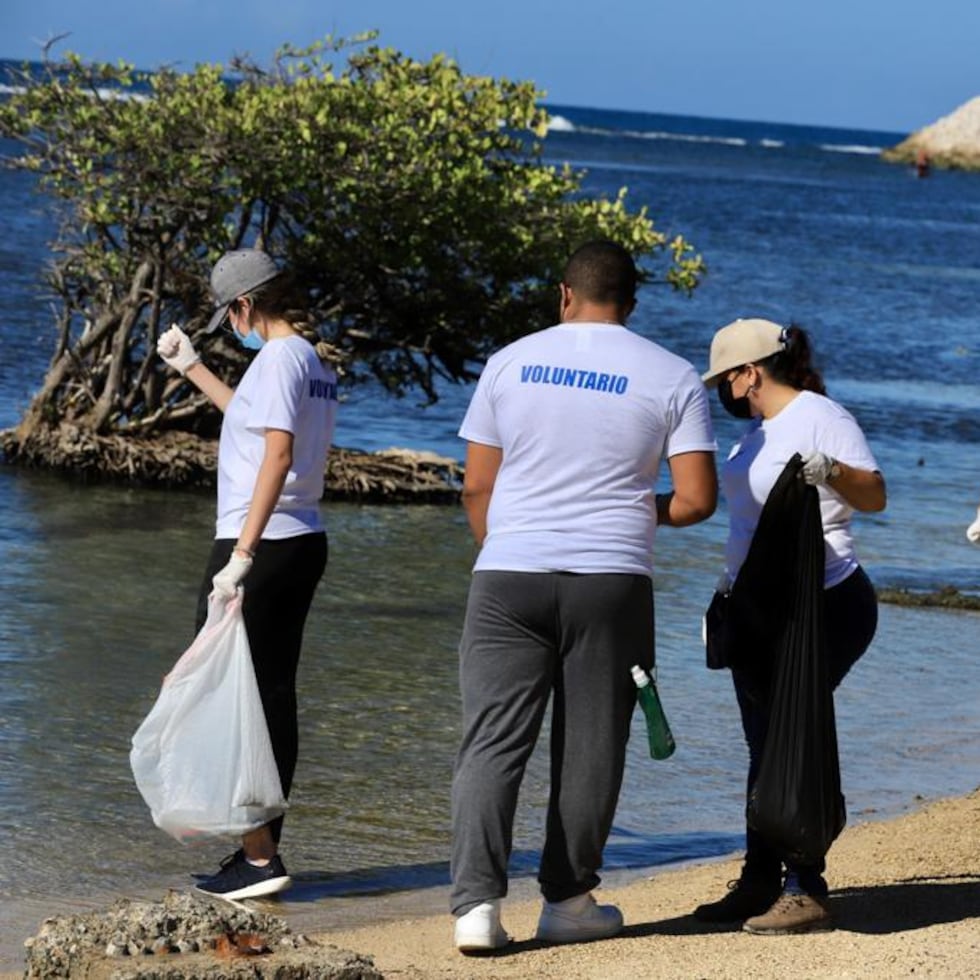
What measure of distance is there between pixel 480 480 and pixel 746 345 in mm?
790

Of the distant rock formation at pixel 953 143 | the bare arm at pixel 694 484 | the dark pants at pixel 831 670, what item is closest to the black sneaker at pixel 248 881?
the dark pants at pixel 831 670

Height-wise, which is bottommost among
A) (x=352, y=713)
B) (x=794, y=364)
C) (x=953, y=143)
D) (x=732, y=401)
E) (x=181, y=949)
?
(x=352, y=713)

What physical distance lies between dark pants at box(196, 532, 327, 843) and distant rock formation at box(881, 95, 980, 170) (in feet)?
371

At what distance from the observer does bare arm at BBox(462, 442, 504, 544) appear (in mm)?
5180

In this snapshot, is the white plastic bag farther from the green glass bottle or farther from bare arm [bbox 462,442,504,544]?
the green glass bottle

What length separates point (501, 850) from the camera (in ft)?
16.7

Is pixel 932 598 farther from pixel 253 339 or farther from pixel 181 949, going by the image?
pixel 181 949

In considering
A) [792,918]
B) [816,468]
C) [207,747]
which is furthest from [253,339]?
[792,918]

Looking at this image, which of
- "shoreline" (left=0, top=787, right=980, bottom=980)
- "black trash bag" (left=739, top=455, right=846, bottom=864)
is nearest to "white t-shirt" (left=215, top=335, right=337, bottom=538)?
"shoreline" (left=0, top=787, right=980, bottom=980)

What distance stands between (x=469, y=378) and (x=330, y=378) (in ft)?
27.8

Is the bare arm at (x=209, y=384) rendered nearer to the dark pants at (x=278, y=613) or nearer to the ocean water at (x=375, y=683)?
the dark pants at (x=278, y=613)

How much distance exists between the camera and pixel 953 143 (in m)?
118

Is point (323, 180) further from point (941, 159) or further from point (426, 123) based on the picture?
point (941, 159)

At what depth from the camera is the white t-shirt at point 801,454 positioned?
5.23 m
